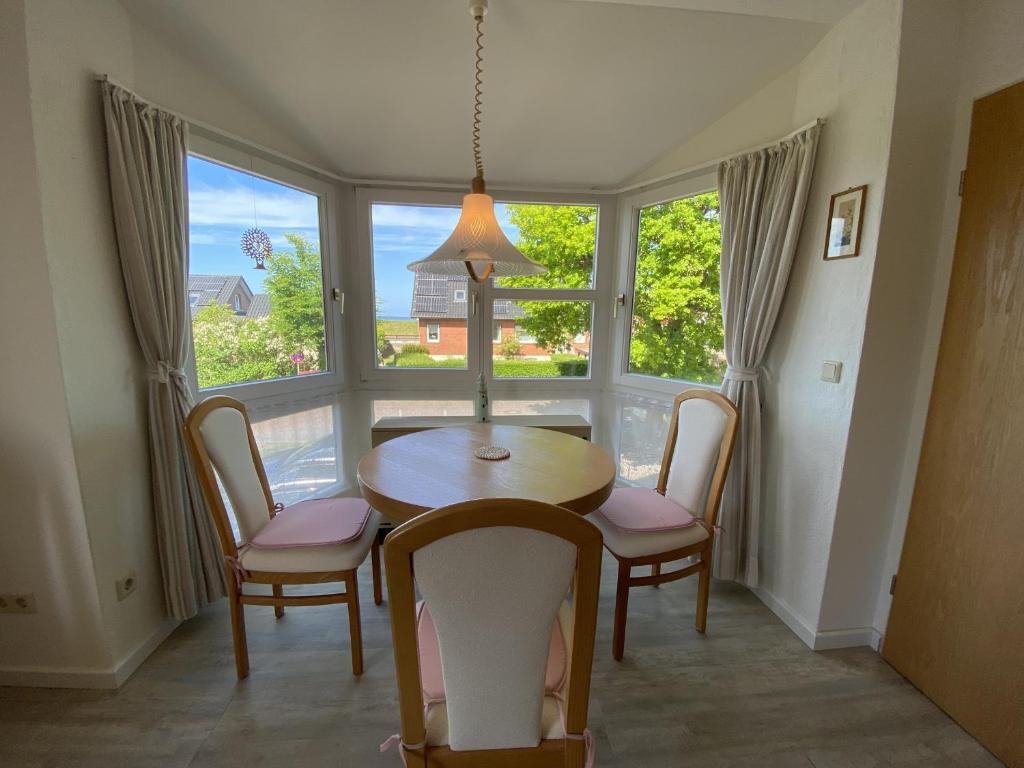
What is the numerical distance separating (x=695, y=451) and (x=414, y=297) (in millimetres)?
1872

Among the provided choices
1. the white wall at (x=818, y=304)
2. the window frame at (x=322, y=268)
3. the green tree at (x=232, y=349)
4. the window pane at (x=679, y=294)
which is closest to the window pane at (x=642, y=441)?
the window pane at (x=679, y=294)

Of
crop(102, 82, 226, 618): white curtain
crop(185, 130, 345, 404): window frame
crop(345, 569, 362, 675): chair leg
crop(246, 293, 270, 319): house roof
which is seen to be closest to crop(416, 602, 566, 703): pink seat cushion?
crop(345, 569, 362, 675): chair leg

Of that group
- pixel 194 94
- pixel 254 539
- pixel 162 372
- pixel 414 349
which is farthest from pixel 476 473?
pixel 194 94

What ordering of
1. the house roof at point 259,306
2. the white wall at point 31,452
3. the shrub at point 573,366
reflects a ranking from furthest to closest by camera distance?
the shrub at point 573,366 → the house roof at point 259,306 → the white wall at point 31,452

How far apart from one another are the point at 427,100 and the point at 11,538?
2.29 meters

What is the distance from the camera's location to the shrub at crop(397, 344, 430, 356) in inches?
106

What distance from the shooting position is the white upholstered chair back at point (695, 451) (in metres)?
1.68

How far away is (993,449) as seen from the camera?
48.6 inches

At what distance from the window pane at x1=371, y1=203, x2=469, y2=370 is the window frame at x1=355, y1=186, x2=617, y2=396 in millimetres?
44

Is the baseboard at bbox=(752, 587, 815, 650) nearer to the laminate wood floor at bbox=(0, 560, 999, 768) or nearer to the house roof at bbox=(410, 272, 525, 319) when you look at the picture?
the laminate wood floor at bbox=(0, 560, 999, 768)

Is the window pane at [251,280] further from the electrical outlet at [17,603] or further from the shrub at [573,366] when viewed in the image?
the shrub at [573,366]

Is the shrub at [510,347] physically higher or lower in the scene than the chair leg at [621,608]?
higher

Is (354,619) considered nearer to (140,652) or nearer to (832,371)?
(140,652)

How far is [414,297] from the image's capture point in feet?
8.62
